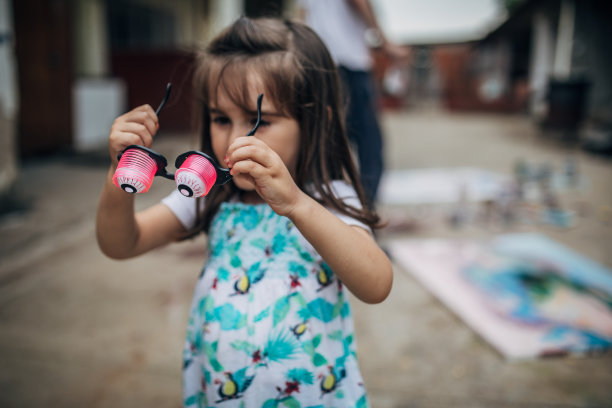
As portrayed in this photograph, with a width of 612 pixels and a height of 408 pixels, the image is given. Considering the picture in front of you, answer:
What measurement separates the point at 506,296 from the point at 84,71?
20.6ft

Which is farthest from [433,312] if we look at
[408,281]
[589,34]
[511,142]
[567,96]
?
[589,34]

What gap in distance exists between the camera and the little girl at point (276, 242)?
2.98 ft

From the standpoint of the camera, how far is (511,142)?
8.03 meters

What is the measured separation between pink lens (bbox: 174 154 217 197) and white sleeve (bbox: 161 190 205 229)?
0.39 meters

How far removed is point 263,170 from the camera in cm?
77

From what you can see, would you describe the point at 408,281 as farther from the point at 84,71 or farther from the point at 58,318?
the point at 84,71

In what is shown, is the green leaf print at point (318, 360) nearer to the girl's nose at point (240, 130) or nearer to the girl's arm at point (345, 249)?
the girl's arm at point (345, 249)

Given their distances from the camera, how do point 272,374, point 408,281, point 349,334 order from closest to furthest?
1. point 272,374
2. point 349,334
3. point 408,281

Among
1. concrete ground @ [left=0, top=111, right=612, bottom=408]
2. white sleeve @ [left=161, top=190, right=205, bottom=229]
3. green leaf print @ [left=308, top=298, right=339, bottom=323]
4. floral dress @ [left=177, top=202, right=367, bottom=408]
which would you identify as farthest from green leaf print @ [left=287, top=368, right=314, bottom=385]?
concrete ground @ [left=0, top=111, right=612, bottom=408]

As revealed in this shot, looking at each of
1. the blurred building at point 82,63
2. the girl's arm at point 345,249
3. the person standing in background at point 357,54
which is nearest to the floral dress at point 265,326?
the girl's arm at point 345,249

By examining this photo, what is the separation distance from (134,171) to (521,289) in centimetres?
200

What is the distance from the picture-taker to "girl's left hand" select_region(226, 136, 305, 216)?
29.9 inches

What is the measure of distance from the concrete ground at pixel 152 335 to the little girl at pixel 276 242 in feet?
2.11

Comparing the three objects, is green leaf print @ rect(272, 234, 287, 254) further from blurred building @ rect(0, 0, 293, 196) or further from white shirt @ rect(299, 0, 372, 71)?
blurred building @ rect(0, 0, 293, 196)
